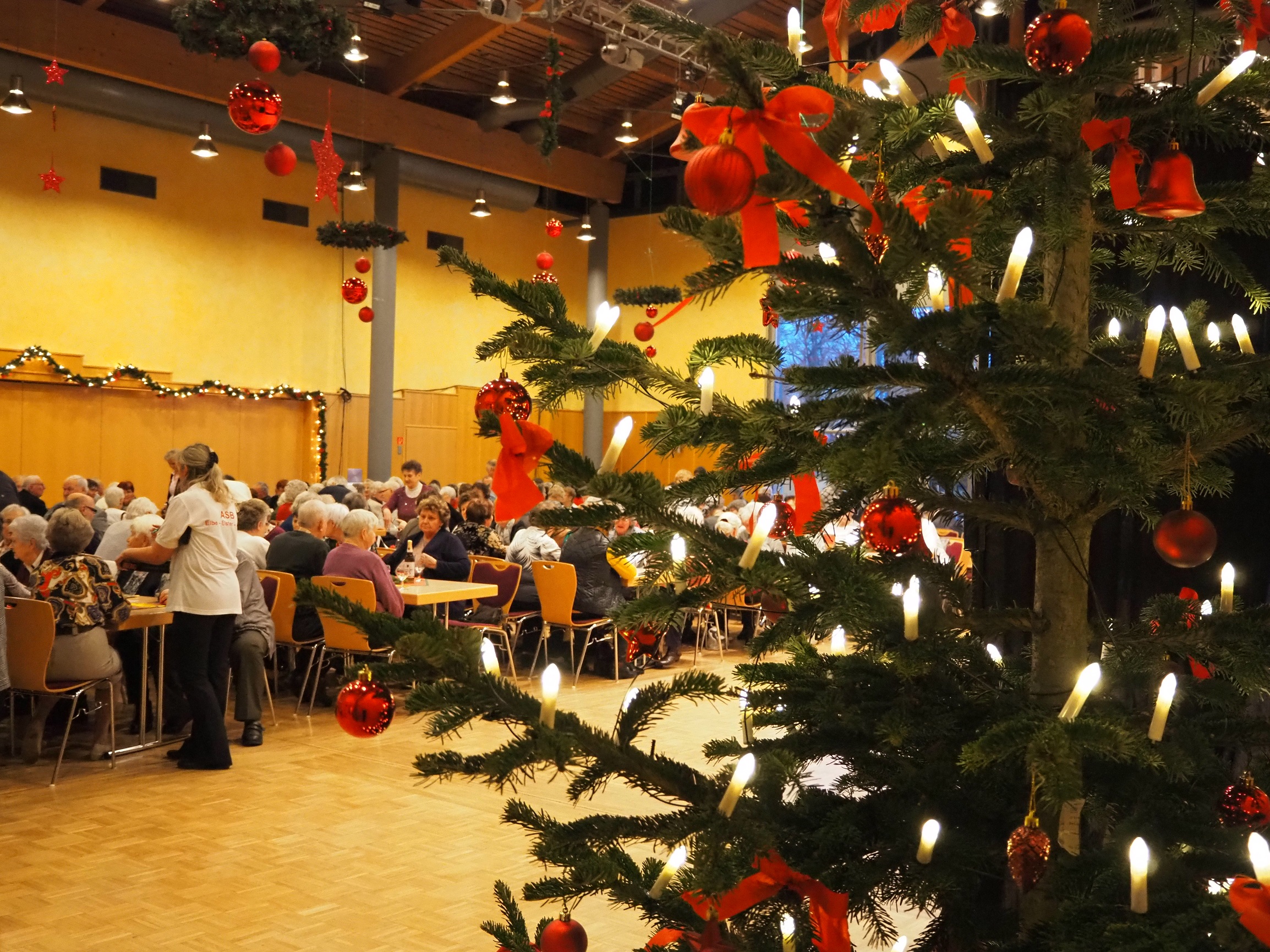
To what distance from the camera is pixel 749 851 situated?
4.49 feet

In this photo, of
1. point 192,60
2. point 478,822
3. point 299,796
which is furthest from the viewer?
point 192,60

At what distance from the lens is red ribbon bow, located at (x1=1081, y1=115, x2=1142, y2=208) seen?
143cm

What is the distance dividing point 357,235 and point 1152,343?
1125 cm

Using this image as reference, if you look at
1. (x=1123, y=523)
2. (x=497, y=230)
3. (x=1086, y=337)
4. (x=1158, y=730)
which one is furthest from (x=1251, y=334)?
(x=497, y=230)

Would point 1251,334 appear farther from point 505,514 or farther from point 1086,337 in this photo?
point 505,514

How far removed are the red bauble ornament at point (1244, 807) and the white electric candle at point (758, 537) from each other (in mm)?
759

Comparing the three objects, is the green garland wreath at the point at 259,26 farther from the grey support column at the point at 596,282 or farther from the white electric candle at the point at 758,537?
the grey support column at the point at 596,282

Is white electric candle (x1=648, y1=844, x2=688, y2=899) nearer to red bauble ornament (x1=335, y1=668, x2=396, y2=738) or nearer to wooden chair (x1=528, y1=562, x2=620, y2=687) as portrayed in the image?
red bauble ornament (x1=335, y1=668, x2=396, y2=738)

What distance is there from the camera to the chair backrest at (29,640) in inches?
210

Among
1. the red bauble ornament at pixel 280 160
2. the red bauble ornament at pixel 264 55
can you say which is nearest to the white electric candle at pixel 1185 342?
the red bauble ornament at pixel 264 55

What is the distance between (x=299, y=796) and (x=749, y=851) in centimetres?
452

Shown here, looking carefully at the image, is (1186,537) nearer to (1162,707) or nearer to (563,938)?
(1162,707)

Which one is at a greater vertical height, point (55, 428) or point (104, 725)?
point (55, 428)

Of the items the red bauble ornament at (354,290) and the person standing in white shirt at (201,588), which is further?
the red bauble ornament at (354,290)
